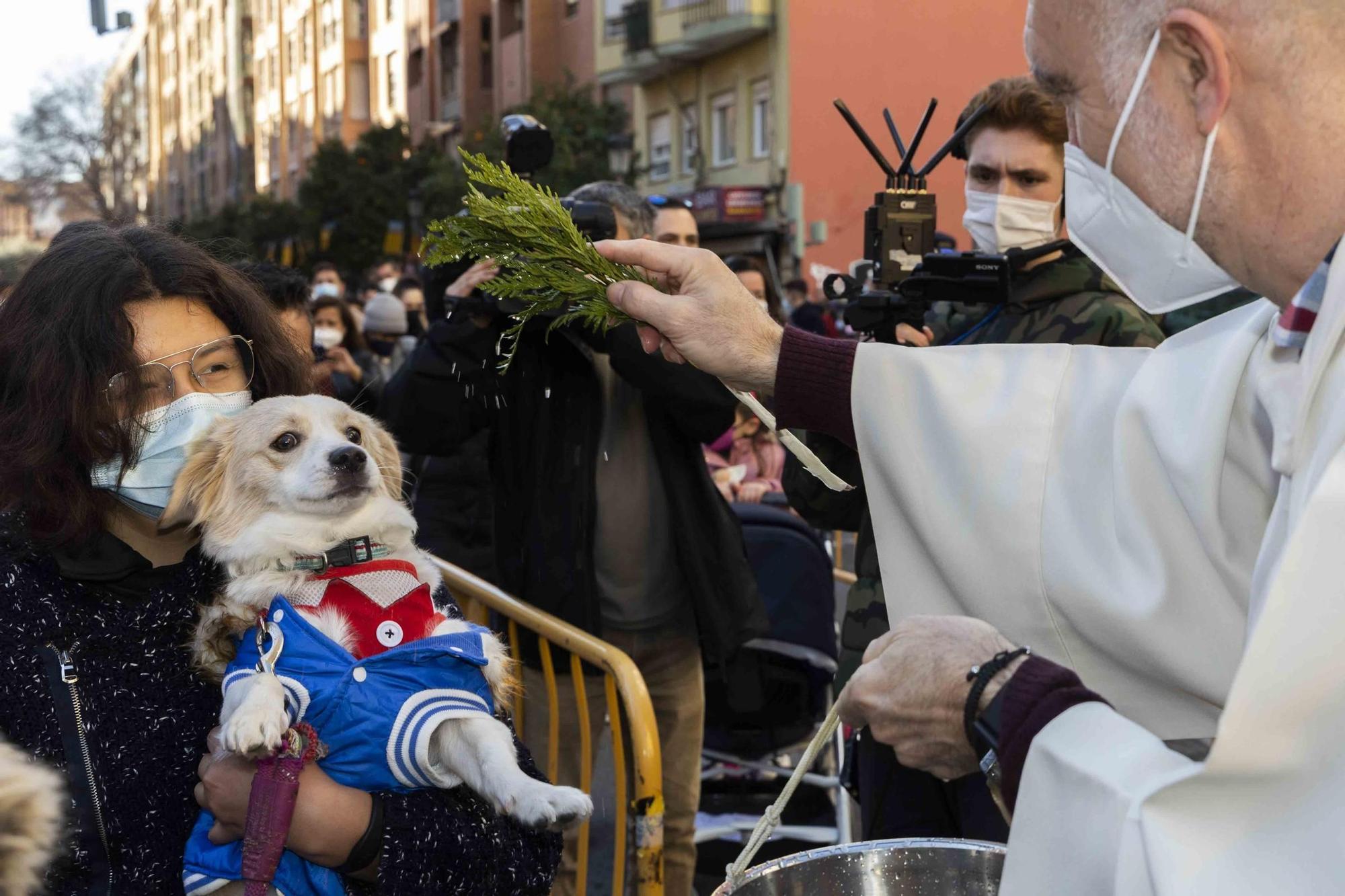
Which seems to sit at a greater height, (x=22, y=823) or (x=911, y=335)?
(x=911, y=335)

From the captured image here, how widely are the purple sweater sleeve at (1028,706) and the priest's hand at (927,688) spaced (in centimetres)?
5

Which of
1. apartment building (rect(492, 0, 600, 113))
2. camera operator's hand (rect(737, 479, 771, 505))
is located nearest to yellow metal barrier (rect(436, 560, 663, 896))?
camera operator's hand (rect(737, 479, 771, 505))

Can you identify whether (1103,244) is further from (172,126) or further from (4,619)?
(172,126)

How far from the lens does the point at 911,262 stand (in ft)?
12.8

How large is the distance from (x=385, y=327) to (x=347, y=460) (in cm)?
673

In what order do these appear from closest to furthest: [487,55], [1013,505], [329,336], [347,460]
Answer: [1013,505], [347,460], [329,336], [487,55]

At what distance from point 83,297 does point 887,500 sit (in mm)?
1687

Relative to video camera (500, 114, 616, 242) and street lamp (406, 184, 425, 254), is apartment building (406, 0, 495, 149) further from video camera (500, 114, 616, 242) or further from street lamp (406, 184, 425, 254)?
video camera (500, 114, 616, 242)

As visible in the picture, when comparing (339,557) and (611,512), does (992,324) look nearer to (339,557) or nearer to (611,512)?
(611,512)

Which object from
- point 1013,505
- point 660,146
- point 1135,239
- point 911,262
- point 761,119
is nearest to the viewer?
point 1135,239

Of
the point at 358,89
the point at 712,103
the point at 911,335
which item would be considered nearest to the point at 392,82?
the point at 358,89

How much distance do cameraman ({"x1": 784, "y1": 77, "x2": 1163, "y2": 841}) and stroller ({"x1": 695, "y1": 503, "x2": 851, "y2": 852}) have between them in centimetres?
178

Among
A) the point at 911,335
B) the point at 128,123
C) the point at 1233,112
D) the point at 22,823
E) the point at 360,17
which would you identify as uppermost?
the point at 360,17

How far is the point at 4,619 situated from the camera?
240 centimetres
